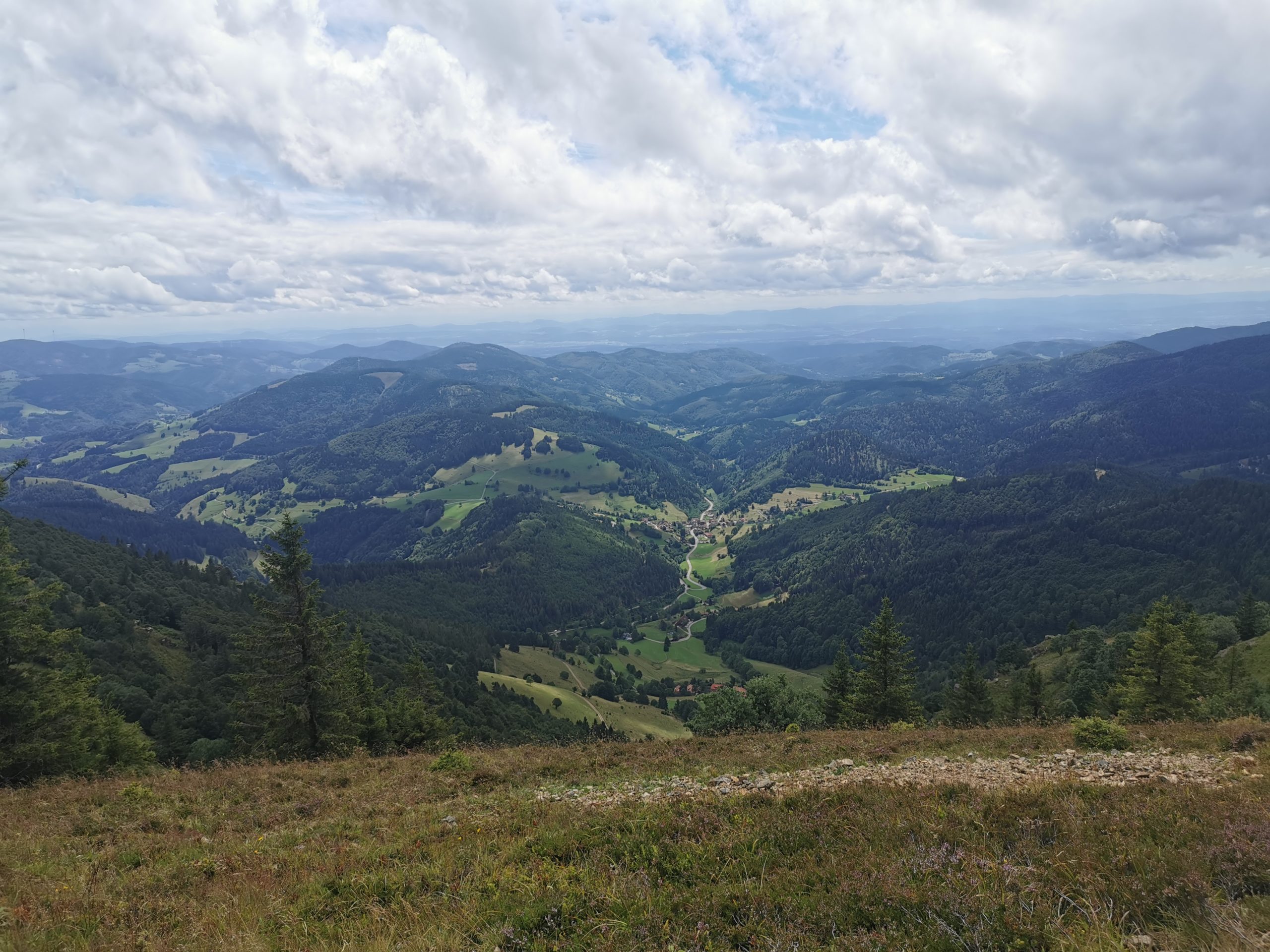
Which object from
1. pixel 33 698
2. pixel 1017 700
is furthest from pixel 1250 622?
pixel 33 698

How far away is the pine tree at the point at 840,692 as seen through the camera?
152 feet

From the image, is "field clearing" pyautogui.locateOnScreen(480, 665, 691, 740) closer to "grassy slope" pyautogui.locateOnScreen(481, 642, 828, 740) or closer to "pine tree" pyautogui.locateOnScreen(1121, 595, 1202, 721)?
"grassy slope" pyautogui.locateOnScreen(481, 642, 828, 740)

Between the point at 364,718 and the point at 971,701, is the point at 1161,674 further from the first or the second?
the point at 364,718

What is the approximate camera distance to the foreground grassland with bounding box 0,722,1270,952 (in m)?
7.85

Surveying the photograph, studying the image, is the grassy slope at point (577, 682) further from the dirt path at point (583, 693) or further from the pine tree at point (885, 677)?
the pine tree at point (885, 677)

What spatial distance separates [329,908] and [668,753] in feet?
50.8

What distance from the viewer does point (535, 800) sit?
54.1ft

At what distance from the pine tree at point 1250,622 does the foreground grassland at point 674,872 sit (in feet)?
310

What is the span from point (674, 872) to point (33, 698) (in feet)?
102

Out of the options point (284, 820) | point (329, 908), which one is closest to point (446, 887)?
point (329, 908)

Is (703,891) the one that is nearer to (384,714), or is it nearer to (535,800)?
(535,800)

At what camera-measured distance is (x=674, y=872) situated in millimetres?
10570

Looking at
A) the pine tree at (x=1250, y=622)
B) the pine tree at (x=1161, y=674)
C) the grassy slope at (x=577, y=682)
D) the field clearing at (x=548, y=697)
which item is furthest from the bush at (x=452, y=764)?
the pine tree at (x=1250, y=622)

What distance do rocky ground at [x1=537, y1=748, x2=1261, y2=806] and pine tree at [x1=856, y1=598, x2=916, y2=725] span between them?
2916 centimetres
